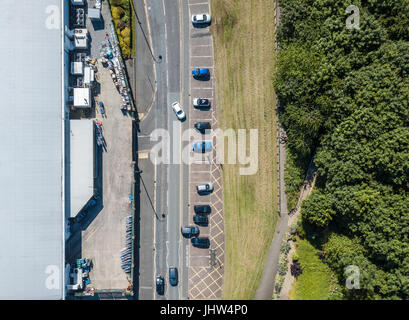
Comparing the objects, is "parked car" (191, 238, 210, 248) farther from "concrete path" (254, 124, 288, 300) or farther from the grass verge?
"concrete path" (254, 124, 288, 300)

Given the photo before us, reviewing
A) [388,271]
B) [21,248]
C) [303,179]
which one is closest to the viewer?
[388,271]

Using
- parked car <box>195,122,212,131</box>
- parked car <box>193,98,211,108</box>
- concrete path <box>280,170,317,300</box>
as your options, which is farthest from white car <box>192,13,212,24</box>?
concrete path <box>280,170,317,300</box>

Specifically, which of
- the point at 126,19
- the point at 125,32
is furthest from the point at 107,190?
the point at 126,19

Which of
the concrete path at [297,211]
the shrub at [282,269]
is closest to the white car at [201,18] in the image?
the concrete path at [297,211]

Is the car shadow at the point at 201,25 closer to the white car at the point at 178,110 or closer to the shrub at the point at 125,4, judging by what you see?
the shrub at the point at 125,4

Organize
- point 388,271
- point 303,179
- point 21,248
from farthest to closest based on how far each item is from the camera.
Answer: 1. point 303,179
2. point 21,248
3. point 388,271

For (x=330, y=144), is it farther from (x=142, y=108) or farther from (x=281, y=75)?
(x=142, y=108)

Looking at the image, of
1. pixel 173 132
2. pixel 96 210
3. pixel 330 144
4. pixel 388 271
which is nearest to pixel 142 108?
pixel 173 132
